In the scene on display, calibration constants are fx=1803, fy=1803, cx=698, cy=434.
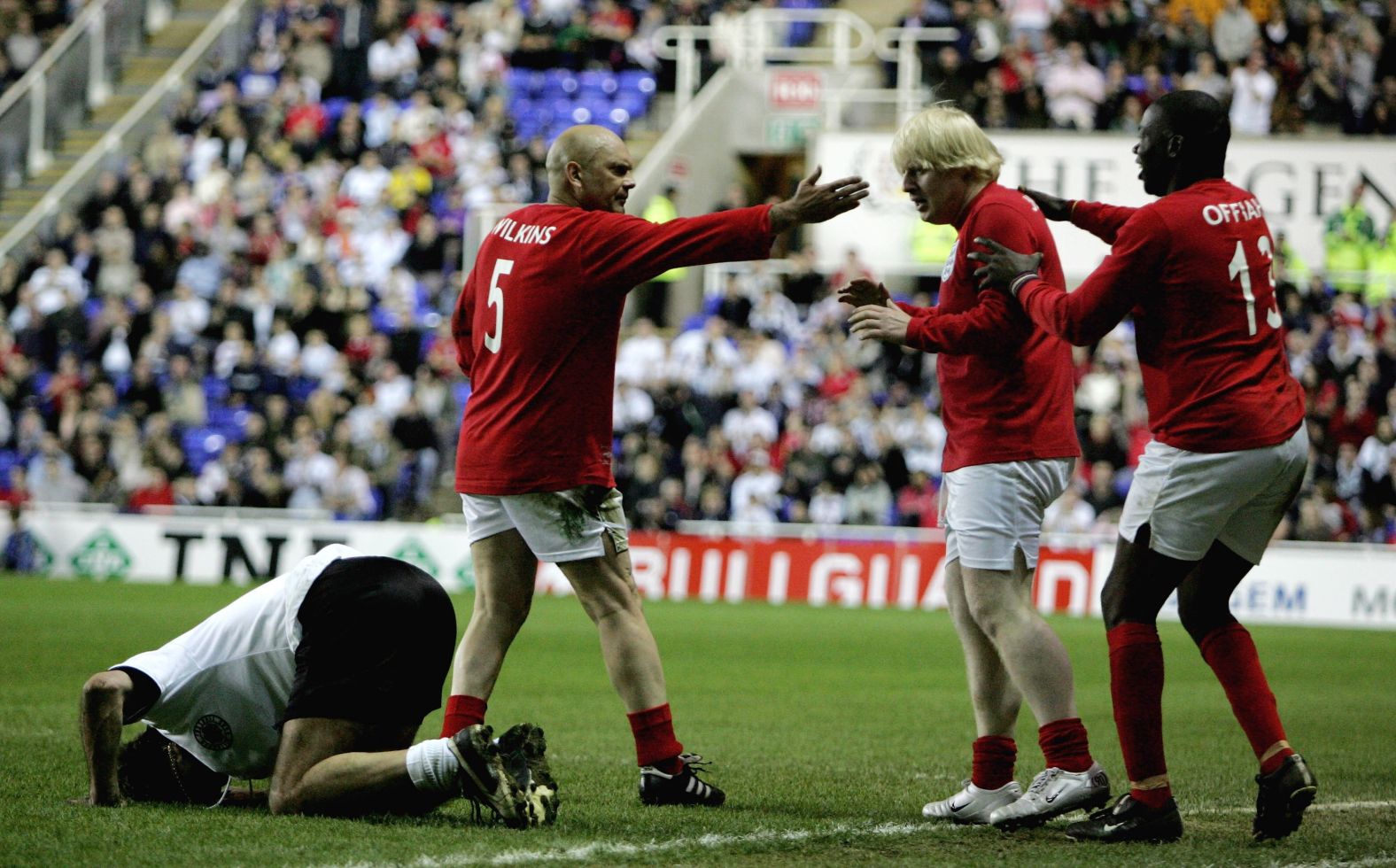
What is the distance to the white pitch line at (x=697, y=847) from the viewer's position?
5.04m

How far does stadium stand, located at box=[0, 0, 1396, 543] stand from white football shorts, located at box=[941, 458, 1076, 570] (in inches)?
544

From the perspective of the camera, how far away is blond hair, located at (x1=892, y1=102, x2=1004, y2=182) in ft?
20.5

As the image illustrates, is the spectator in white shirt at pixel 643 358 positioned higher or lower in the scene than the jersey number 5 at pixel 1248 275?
lower

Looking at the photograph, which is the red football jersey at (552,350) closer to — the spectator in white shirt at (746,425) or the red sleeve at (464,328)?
the red sleeve at (464,328)

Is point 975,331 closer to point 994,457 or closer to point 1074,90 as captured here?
point 994,457

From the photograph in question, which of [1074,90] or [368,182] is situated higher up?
[1074,90]

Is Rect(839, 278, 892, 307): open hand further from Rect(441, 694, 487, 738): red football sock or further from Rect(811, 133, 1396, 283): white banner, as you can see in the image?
Rect(811, 133, 1396, 283): white banner

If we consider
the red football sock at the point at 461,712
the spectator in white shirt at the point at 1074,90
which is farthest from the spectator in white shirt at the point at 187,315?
the red football sock at the point at 461,712

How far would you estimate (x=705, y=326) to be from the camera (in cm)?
2323

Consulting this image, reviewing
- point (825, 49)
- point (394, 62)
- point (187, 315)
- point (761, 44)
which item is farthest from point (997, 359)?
point (394, 62)

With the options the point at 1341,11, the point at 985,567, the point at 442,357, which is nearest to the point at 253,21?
the point at 442,357

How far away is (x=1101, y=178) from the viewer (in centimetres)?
2388

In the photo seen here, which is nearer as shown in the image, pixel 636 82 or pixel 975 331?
pixel 975 331

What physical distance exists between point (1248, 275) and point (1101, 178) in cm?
1861
